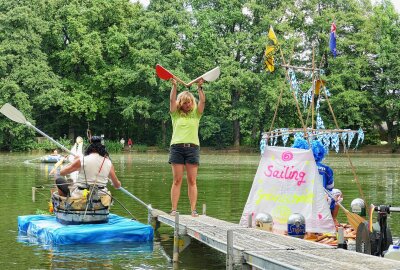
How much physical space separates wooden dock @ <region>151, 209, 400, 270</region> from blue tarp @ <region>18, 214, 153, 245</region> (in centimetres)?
120

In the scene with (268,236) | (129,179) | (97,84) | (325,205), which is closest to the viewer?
(268,236)

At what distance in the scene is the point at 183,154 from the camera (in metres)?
10.8

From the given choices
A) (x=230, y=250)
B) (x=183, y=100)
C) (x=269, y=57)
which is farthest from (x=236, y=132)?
(x=230, y=250)

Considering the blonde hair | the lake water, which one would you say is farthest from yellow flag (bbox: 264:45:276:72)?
the lake water

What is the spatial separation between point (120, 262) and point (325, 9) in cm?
5154

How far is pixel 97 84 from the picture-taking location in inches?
2267

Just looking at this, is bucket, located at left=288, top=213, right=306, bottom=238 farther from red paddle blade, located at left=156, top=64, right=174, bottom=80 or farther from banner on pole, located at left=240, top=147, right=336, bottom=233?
red paddle blade, located at left=156, top=64, right=174, bottom=80

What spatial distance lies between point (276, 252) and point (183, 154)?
3.71 metres

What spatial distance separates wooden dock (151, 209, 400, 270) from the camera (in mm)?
6477

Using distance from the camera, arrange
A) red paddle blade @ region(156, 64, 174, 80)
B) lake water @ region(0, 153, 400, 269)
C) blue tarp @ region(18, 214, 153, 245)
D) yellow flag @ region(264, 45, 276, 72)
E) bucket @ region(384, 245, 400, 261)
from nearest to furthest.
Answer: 1. bucket @ region(384, 245, 400, 261)
2. lake water @ region(0, 153, 400, 269)
3. blue tarp @ region(18, 214, 153, 245)
4. red paddle blade @ region(156, 64, 174, 80)
5. yellow flag @ region(264, 45, 276, 72)

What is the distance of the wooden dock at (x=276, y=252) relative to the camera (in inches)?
255

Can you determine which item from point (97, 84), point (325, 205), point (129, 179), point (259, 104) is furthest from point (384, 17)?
point (325, 205)

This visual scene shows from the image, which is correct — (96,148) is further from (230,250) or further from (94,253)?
(230,250)

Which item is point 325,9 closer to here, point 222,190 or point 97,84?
point 97,84
